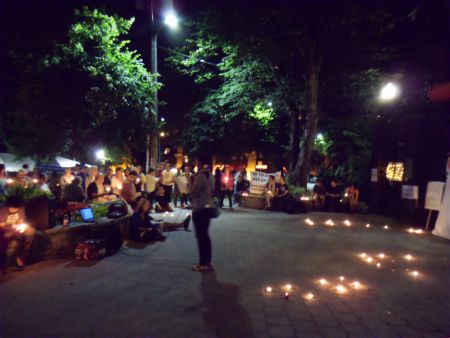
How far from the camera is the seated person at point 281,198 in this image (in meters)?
15.0

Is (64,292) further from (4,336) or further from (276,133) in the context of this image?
(276,133)

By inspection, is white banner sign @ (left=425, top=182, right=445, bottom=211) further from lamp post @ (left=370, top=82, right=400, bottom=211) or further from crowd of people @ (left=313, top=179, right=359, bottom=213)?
lamp post @ (left=370, top=82, right=400, bottom=211)

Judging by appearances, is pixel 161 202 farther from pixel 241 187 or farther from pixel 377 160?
pixel 377 160

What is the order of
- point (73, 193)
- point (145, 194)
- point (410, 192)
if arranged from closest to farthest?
point (73, 193) → point (145, 194) → point (410, 192)

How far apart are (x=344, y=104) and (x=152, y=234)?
15675mm

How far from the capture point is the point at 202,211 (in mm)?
6535

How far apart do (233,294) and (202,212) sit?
64.7 inches

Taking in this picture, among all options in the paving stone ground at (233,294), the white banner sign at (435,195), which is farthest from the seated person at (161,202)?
the white banner sign at (435,195)

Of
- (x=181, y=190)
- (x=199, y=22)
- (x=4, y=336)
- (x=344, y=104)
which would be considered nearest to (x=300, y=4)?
(x=199, y=22)

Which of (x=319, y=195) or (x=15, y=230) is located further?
(x=319, y=195)

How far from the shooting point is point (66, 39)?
1163 cm

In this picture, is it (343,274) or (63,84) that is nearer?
(343,274)

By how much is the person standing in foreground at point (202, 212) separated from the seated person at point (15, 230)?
303 cm

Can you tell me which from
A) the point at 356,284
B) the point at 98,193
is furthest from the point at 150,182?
the point at 356,284
